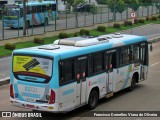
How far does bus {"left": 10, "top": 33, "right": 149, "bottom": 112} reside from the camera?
1444 centimetres

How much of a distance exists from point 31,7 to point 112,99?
37141mm

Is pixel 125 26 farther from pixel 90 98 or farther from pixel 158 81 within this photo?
pixel 90 98

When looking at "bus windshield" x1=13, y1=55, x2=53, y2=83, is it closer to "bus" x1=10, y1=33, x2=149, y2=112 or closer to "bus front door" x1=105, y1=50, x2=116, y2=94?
"bus" x1=10, y1=33, x2=149, y2=112

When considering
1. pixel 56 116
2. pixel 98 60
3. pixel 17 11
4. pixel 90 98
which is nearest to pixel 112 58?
pixel 98 60

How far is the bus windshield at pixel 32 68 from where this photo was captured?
47.7ft

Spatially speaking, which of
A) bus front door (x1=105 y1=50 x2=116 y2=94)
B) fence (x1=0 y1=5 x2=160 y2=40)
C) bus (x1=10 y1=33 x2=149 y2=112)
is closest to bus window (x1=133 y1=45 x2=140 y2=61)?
bus (x1=10 y1=33 x2=149 y2=112)

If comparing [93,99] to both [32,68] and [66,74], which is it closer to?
[66,74]

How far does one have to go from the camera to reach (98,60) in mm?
17172

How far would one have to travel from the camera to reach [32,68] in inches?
583

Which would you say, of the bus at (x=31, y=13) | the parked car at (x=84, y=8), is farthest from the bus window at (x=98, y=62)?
the parked car at (x=84, y=8)

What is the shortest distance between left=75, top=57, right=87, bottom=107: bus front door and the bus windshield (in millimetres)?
1428

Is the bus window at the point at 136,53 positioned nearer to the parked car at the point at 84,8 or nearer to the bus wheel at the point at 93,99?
the bus wheel at the point at 93,99

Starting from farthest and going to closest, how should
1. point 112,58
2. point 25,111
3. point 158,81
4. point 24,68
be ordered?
point 158,81 < point 112,58 < point 25,111 < point 24,68

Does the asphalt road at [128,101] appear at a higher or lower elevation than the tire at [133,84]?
lower
